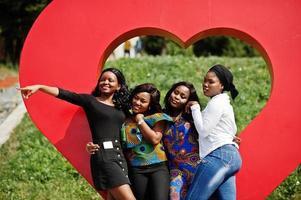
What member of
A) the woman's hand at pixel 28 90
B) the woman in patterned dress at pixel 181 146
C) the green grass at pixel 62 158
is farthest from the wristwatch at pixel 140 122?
the green grass at pixel 62 158

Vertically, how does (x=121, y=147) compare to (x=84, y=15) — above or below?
below

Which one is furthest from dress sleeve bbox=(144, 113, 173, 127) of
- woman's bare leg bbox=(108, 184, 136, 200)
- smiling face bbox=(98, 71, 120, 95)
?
woman's bare leg bbox=(108, 184, 136, 200)

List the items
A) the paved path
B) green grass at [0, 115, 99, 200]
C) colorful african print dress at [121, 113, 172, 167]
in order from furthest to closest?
the paved path, green grass at [0, 115, 99, 200], colorful african print dress at [121, 113, 172, 167]

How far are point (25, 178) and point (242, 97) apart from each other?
4386mm

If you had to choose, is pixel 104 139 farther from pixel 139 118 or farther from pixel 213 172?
pixel 213 172

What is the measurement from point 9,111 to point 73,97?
5861 mm

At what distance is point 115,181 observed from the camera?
4.32 meters

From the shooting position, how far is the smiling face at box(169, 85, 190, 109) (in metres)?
4.46

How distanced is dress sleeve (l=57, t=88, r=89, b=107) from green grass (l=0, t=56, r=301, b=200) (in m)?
2.19

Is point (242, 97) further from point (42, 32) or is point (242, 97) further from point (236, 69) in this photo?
point (42, 32)

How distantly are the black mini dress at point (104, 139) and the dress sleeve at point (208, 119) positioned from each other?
0.67 m

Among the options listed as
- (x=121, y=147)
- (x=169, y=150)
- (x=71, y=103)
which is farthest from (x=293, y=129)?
(x=71, y=103)

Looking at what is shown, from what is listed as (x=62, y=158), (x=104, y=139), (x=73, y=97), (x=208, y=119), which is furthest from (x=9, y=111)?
(x=208, y=119)

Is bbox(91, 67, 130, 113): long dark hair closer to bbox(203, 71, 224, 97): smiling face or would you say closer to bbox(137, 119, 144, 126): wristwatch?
bbox(137, 119, 144, 126): wristwatch
